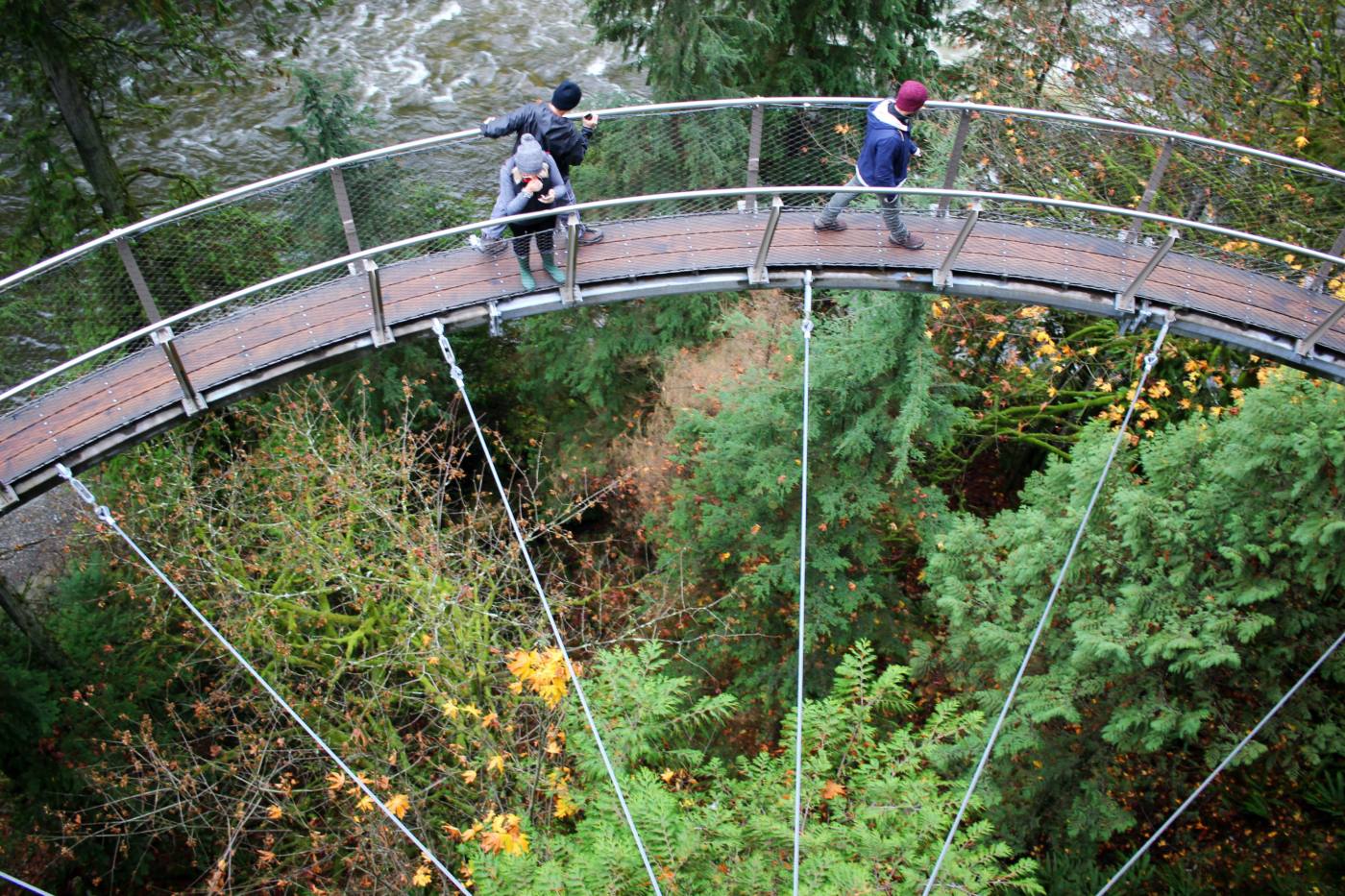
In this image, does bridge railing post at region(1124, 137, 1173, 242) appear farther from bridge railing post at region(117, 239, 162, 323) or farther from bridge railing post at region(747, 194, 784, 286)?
bridge railing post at region(117, 239, 162, 323)

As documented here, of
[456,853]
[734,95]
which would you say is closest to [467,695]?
[456,853]

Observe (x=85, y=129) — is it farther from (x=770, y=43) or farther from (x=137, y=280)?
(x=770, y=43)

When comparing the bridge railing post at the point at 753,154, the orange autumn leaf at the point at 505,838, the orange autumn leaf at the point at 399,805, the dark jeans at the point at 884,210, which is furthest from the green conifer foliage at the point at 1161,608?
the orange autumn leaf at the point at 399,805

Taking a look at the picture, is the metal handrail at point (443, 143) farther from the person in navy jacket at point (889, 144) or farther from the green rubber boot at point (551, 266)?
the green rubber boot at point (551, 266)

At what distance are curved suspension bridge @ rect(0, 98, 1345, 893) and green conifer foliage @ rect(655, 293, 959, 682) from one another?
1642mm

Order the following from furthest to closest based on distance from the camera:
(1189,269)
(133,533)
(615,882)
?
1. (133,533)
2. (1189,269)
3. (615,882)

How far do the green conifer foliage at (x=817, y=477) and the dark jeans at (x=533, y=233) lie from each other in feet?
11.9

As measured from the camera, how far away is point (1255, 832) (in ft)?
39.7

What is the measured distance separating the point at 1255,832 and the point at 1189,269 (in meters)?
5.96

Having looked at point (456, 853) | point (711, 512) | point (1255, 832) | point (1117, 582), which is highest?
point (1117, 582)

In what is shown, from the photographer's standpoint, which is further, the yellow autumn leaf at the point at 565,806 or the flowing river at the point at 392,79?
the flowing river at the point at 392,79

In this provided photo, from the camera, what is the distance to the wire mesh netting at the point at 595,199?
31.2ft

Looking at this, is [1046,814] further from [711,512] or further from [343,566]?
[343,566]

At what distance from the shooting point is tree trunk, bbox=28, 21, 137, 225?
14.5 meters
